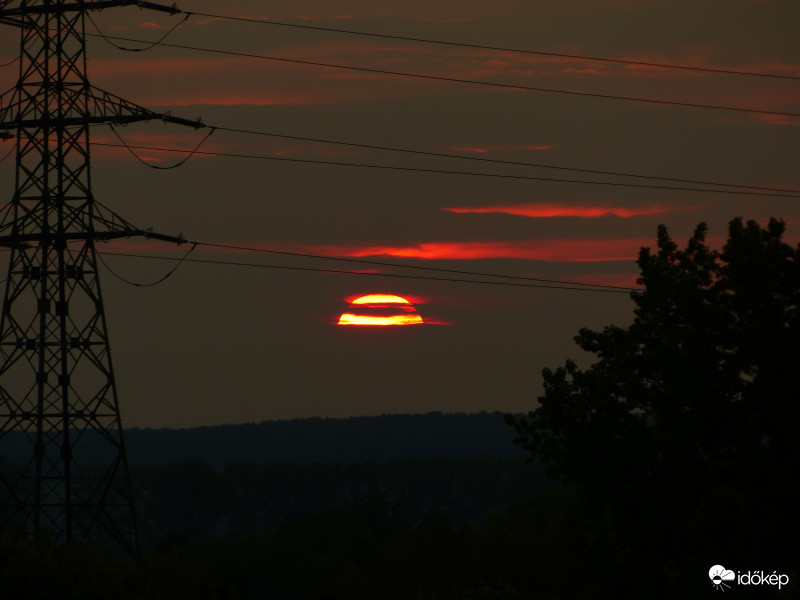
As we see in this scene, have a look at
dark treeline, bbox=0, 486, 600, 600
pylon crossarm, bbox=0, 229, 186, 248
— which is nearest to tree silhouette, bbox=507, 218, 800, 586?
dark treeline, bbox=0, 486, 600, 600

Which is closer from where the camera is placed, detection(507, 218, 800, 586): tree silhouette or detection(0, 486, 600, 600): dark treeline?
detection(507, 218, 800, 586): tree silhouette

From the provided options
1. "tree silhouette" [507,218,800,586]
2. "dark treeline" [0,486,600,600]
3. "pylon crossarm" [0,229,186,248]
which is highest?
"pylon crossarm" [0,229,186,248]

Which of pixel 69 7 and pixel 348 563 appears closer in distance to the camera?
pixel 69 7

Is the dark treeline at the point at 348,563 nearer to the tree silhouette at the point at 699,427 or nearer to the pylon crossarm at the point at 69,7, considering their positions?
the tree silhouette at the point at 699,427

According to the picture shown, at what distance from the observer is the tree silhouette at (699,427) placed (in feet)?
115

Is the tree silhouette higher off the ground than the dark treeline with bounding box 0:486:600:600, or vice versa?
the tree silhouette

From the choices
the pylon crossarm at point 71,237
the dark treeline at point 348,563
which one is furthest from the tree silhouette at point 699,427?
the pylon crossarm at point 71,237

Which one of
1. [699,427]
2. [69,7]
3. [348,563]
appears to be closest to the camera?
[699,427]

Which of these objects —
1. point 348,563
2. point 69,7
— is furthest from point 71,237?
point 348,563

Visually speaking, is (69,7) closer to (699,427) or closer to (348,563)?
(699,427)

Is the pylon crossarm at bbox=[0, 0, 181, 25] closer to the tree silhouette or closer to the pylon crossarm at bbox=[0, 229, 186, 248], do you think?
the pylon crossarm at bbox=[0, 229, 186, 248]

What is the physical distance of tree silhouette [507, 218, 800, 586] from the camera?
115 feet

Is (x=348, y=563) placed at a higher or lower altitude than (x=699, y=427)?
lower

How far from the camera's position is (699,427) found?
120 feet
